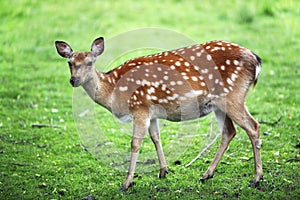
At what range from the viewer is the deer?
253 inches

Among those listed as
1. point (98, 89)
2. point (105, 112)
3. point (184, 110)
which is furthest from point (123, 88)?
point (105, 112)

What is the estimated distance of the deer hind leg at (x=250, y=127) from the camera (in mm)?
6406

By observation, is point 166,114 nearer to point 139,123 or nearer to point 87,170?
point 139,123

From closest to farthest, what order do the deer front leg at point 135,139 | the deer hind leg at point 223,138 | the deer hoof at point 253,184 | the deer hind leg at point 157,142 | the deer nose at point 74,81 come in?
the deer nose at point 74,81
the deer hoof at point 253,184
the deer front leg at point 135,139
the deer hind leg at point 223,138
the deer hind leg at point 157,142

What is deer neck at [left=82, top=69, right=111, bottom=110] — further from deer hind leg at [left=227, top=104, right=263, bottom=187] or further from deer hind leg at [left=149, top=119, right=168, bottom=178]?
deer hind leg at [left=227, top=104, right=263, bottom=187]

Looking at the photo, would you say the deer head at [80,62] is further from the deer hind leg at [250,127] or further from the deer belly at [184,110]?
the deer hind leg at [250,127]

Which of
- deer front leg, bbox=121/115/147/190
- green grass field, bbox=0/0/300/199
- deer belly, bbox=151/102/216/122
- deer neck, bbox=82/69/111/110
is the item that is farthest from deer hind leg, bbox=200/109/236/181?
deer neck, bbox=82/69/111/110

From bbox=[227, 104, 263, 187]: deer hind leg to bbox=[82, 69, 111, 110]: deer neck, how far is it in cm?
147

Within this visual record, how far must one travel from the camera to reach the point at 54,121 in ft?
29.6

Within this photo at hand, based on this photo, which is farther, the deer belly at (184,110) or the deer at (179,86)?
the deer belly at (184,110)

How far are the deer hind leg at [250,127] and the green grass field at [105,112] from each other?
0.46ft

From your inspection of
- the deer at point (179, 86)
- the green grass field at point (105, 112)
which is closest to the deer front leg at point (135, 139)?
the deer at point (179, 86)

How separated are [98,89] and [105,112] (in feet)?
9.62

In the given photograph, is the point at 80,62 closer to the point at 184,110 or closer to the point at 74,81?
the point at 74,81
